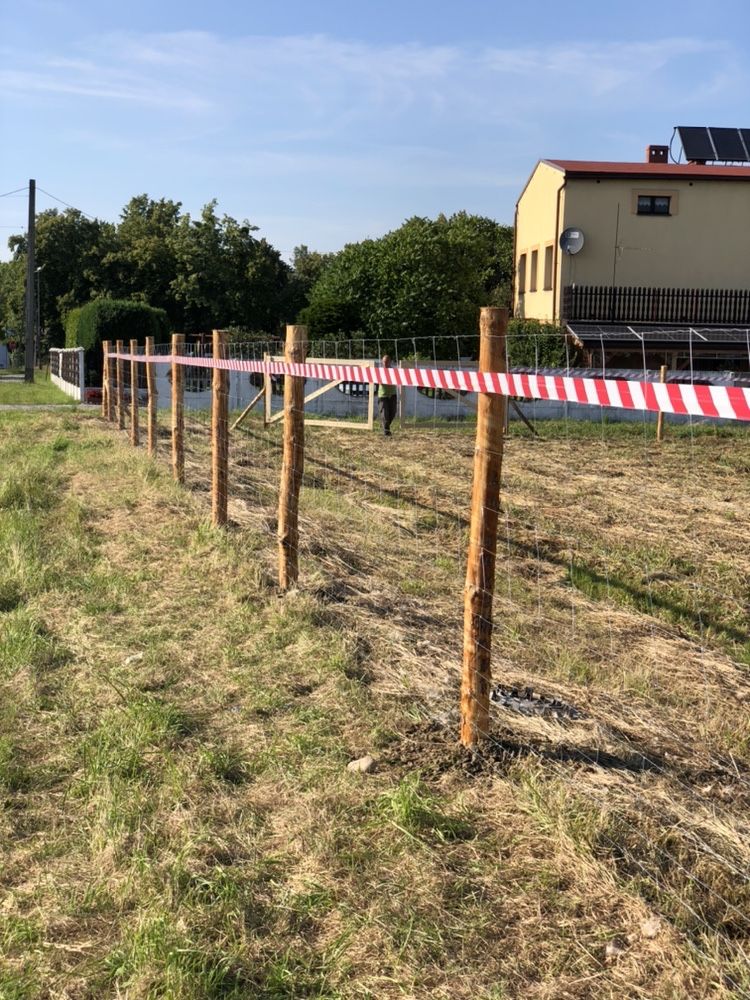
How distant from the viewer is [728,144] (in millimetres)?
33031

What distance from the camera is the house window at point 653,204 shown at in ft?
95.0

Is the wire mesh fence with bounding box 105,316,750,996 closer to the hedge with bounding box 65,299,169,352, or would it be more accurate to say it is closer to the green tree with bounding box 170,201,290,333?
the hedge with bounding box 65,299,169,352

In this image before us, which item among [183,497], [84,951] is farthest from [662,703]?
[183,497]

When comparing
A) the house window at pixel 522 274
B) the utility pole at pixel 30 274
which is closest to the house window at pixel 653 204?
the house window at pixel 522 274

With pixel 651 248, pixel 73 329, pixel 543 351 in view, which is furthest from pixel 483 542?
pixel 73 329

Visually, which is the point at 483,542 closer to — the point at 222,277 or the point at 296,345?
the point at 296,345

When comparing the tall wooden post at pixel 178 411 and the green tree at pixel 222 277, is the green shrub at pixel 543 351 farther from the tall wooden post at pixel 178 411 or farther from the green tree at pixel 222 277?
the green tree at pixel 222 277

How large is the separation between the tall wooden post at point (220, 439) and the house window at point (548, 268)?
2285 cm

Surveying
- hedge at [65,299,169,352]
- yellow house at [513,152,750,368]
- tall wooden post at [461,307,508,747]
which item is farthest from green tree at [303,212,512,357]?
tall wooden post at [461,307,508,747]

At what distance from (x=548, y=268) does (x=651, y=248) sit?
3195 mm

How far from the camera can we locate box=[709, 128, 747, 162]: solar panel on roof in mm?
32481

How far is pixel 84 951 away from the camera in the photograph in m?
2.89

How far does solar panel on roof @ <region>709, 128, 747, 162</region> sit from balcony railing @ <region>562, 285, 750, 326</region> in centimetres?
636

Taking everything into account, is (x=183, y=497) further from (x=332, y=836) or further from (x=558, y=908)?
(x=558, y=908)
